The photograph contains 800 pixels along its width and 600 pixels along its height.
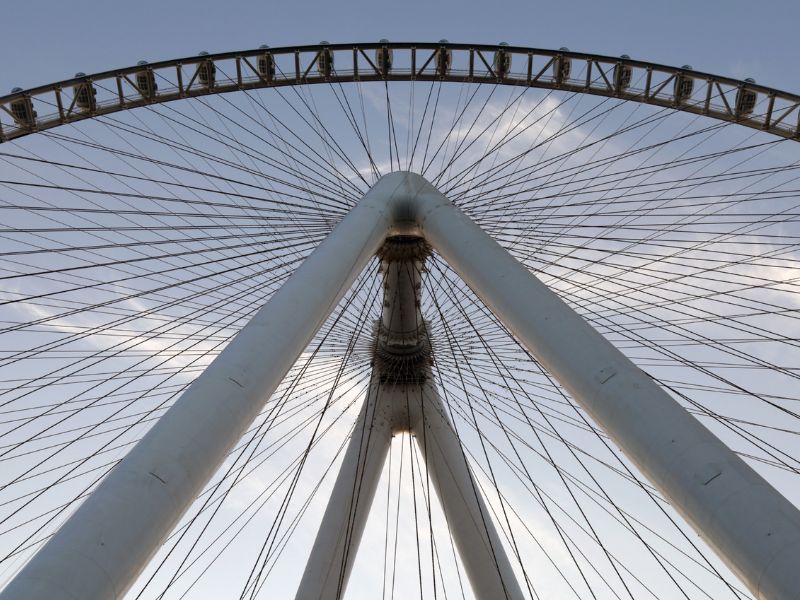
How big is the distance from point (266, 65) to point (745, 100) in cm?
1086

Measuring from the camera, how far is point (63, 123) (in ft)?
51.9

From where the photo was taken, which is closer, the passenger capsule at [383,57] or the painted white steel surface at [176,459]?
the painted white steel surface at [176,459]

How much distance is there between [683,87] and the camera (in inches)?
694

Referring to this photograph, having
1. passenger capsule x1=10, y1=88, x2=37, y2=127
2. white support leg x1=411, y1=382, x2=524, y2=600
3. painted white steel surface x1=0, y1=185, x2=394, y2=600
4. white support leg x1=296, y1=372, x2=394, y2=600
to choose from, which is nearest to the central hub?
white support leg x1=296, y1=372, x2=394, y2=600

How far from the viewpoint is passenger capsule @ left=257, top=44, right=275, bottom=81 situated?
57.7 feet

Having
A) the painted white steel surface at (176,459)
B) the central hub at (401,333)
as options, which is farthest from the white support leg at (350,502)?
the painted white steel surface at (176,459)

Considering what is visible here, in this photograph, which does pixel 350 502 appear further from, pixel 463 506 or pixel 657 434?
pixel 657 434

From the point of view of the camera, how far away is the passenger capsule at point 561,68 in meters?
17.9

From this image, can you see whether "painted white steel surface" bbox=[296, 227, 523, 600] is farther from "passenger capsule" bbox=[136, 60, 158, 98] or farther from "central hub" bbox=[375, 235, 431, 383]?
"passenger capsule" bbox=[136, 60, 158, 98]

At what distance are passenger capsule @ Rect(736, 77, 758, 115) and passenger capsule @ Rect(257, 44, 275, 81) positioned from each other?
34.7ft

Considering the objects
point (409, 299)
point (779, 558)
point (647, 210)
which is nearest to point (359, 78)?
point (409, 299)

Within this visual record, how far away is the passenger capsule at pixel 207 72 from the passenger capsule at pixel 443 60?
5.26 m

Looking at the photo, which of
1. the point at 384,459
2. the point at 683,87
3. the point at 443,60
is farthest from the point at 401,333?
the point at 683,87

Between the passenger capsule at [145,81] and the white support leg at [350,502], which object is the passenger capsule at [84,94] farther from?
the white support leg at [350,502]
